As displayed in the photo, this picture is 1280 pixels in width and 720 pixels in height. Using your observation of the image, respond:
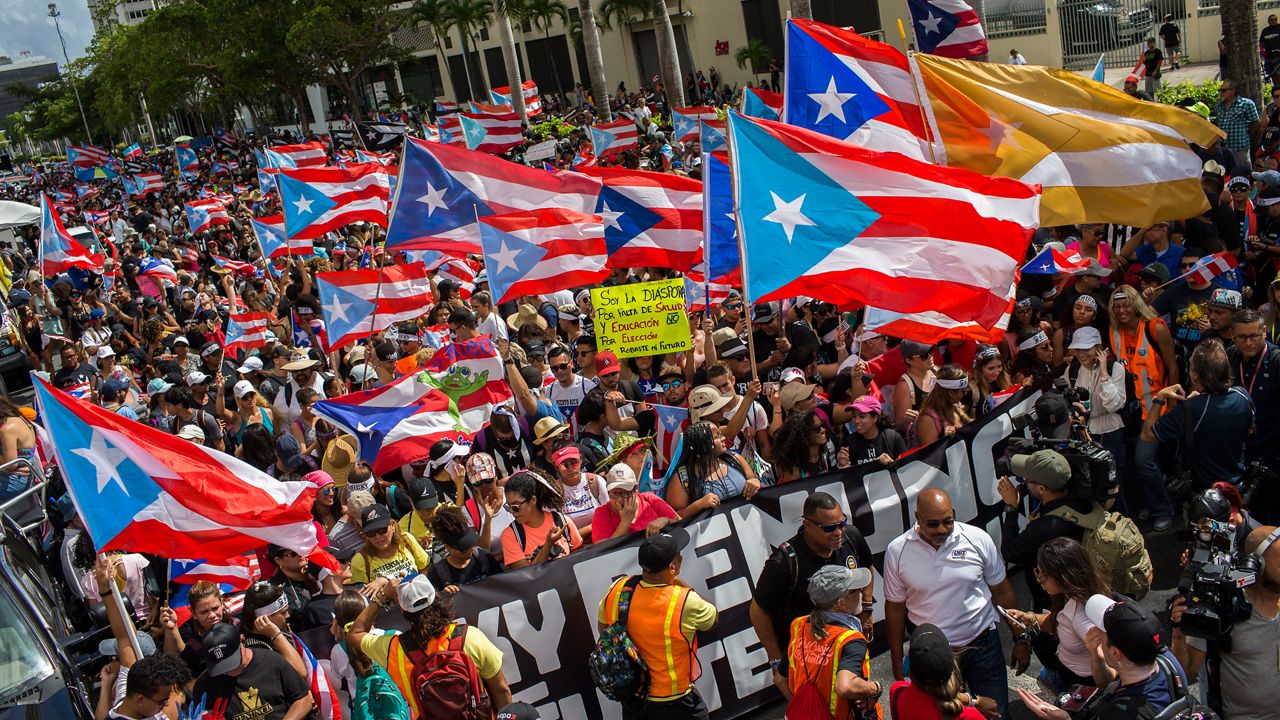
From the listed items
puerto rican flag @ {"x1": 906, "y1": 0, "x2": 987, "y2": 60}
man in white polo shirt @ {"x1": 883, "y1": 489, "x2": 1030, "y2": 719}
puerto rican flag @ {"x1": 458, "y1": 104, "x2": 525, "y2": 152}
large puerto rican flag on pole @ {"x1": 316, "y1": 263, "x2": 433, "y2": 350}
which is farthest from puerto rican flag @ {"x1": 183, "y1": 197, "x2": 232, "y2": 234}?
man in white polo shirt @ {"x1": 883, "y1": 489, "x2": 1030, "y2": 719}

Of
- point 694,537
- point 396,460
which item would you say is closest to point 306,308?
point 396,460

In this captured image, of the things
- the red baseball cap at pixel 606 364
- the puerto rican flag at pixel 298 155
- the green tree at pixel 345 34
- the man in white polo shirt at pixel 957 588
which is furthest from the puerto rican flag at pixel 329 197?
the green tree at pixel 345 34

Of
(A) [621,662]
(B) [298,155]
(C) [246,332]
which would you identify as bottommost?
(A) [621,662]

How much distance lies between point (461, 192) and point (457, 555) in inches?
186

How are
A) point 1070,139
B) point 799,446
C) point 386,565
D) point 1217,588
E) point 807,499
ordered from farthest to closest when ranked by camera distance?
point 1070,139 < point 799,446 < point 386,565 < point 807,499 < point 1217,588

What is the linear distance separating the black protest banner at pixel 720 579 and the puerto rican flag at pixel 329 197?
898 centimetres

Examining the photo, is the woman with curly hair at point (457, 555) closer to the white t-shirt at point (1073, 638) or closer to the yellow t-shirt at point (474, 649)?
the yellow t-shirt at point (474, 649)

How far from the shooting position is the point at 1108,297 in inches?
356

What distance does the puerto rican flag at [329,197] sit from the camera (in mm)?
13922

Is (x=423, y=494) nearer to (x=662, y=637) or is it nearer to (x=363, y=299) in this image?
(x=662, y=637)

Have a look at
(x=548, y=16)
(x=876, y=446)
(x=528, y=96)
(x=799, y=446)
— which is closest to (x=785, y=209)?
(x=799, y=446)

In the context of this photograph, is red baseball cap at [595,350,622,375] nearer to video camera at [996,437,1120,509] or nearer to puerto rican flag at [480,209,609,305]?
puerto rican flag at [480,209,609,305]

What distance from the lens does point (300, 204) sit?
14023 millimetres

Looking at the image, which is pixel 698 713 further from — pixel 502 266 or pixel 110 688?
pixel 502 266
